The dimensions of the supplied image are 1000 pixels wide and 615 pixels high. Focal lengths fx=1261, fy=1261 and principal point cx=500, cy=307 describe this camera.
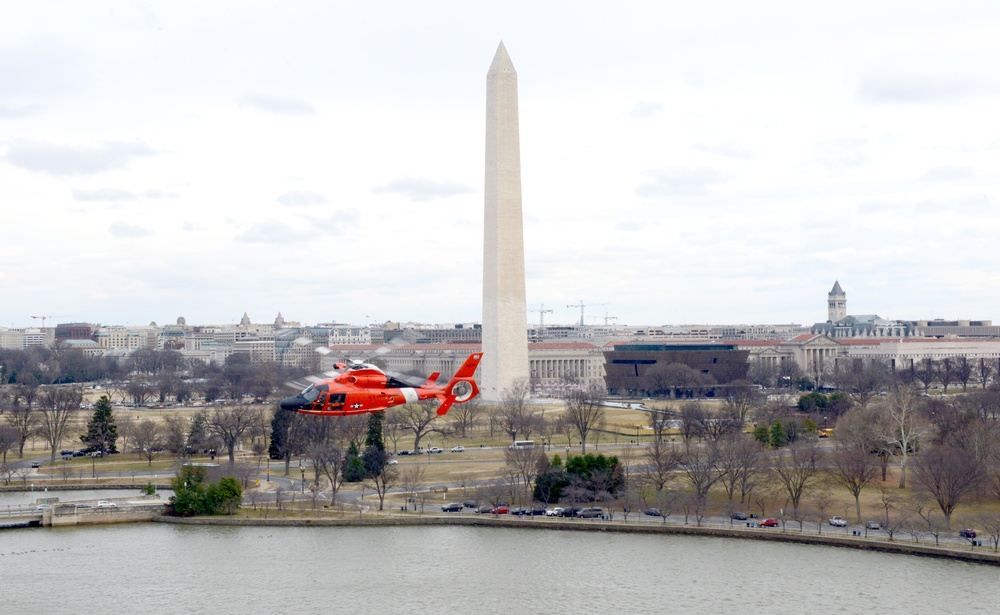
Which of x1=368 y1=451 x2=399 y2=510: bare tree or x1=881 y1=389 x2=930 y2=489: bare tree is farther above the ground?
x1=881 y1=389 x2=930 y2=489: bare tree

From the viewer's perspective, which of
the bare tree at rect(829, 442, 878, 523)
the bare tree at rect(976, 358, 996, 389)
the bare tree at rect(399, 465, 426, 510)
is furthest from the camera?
the bare tree at rect(976, 358, 996, 389)

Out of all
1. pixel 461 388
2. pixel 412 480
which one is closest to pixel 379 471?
pixel 412 480

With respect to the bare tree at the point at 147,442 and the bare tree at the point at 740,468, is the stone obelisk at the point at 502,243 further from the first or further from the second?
the bare tree at the point at 740,468

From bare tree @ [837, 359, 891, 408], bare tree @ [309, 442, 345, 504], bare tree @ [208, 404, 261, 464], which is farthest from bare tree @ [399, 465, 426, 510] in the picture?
bare tree @ [837, 359, 891, 408]

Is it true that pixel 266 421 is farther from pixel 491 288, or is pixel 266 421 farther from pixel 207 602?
pixel 207 602

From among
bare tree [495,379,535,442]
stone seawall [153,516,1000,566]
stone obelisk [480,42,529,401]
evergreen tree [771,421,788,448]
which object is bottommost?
stone seawall [153,516,1000,566]

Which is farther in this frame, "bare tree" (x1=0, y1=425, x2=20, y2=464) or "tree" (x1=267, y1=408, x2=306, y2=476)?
"bare tree" (x1=0, y1=425, x2=20, y2=464)

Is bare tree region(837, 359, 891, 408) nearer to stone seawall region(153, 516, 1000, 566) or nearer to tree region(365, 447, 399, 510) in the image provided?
tree region(365, 447, 399, 510)

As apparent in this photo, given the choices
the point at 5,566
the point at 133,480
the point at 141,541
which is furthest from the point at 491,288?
the point at 5,566

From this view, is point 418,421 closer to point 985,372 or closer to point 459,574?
point 459,574
